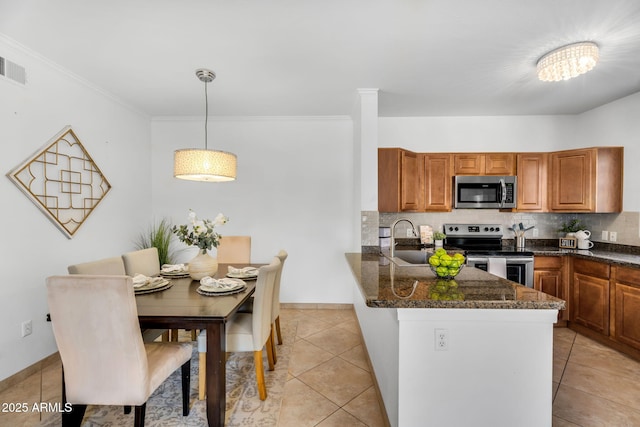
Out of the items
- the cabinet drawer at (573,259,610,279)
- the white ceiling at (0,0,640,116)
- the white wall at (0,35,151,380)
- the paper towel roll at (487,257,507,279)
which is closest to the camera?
the white ceiling at (0,0,640,116)

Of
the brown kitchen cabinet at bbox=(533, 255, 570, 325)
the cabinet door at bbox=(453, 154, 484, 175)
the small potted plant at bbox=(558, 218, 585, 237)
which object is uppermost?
the cabinet door at bbox=(453, 154, 484, 175)

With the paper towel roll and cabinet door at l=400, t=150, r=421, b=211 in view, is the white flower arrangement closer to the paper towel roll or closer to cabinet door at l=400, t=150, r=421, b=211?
cabinet door at l=400, t=150, r=421, b=211

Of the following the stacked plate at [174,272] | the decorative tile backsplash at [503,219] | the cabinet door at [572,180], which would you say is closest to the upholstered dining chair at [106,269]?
the stacked plate at [174,272]

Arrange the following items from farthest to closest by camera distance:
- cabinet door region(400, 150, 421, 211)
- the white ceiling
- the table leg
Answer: cabinet door region(400, 150, 421, 211)
the white ceiling
the table leg

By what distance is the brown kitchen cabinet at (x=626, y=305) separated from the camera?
2461 mm

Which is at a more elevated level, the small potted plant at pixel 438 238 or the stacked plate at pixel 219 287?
the small potted plant at pixel 438 238

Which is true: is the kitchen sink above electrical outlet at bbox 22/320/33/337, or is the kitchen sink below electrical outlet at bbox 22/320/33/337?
above

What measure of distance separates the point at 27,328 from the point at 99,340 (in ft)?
5.02

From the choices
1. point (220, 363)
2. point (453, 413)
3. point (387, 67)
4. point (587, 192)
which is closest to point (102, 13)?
point (387, 67)

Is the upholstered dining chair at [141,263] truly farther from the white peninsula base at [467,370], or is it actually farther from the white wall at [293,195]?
the white peninsula base at [467,370]

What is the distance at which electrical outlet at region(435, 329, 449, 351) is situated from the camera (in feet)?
4.52

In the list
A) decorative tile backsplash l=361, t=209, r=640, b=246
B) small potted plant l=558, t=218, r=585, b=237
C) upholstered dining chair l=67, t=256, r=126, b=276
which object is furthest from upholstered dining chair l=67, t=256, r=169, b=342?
small potted plant l=558, t=218, r=585, b=237

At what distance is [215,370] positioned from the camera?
63.9 inches

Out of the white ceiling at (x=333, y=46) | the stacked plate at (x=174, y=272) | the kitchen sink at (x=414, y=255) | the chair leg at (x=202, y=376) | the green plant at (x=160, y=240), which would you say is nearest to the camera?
the white ceiling at (x=333, y=46)
